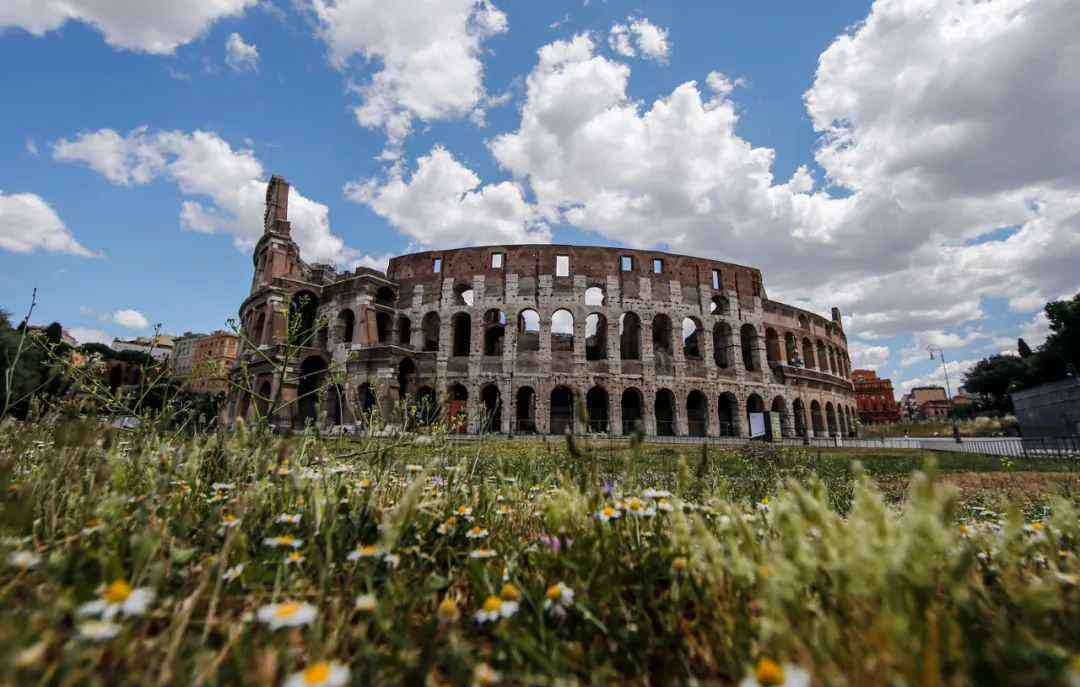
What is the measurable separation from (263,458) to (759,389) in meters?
27.7

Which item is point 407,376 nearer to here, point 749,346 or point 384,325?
point 384,325

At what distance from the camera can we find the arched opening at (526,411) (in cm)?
2392

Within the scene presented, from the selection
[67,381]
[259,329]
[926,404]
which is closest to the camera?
[67,381]

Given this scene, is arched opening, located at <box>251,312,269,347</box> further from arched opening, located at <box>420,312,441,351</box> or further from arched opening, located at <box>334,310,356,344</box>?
arched opening, located at <box>420,312,441,351</box>

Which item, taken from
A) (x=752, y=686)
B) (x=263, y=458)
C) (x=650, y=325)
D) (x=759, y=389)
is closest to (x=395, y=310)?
(x=650, y=325)

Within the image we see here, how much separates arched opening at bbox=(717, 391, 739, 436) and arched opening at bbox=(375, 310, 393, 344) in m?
18.9

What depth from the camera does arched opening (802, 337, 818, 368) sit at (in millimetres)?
30538

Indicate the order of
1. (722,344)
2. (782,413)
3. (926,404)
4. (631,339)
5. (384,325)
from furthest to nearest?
1. (926,404)
2. (631,339)
3. (722,344)
4. (782,413)
5. (384,325)

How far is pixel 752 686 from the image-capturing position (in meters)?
0.88

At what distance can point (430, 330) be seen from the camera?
27000 millimetres

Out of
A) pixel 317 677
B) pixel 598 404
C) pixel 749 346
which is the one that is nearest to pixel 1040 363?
pixel 749 346

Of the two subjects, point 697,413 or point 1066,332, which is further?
point 1066,332

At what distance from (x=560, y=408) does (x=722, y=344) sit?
1023cm

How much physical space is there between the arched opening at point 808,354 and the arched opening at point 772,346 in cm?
308
